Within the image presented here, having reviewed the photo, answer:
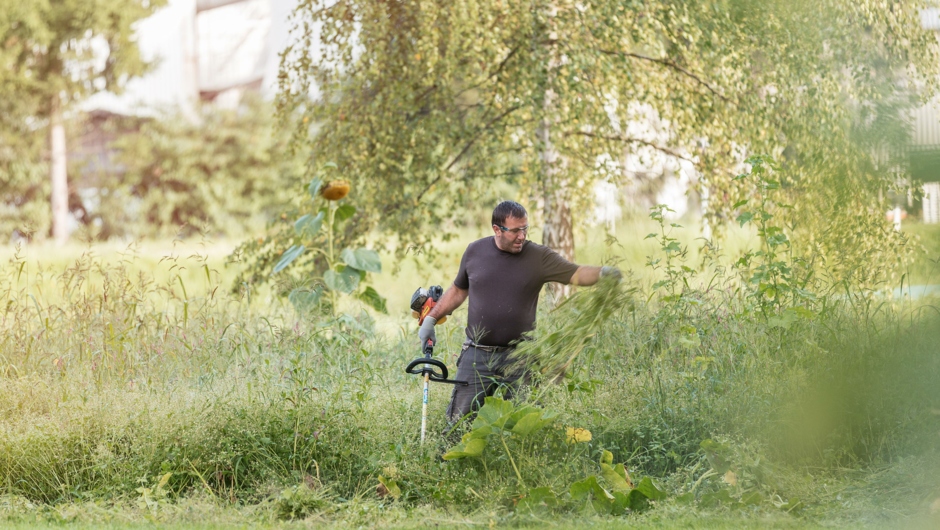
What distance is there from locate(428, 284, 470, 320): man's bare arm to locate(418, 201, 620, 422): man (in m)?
0.07

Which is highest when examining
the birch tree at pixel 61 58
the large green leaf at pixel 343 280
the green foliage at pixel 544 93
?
the birch tree at pixel 61 58

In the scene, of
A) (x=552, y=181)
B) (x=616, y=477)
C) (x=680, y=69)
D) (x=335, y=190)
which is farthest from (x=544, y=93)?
(x=616, y=477)

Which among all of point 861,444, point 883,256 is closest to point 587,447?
point 861,444

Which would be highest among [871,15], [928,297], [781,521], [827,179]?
[871,15]

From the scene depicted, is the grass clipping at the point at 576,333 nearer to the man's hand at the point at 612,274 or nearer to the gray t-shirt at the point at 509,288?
the man's hand at the point at 612,274

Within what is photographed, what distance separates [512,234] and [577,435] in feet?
3.23

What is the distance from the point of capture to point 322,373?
5.25 meters

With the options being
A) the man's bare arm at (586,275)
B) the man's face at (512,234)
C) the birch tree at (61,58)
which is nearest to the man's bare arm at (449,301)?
the man's face at (512,234)

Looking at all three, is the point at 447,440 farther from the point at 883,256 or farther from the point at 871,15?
the point at 871,15

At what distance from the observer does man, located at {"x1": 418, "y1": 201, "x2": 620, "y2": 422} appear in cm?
446

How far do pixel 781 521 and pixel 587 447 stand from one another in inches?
37.4

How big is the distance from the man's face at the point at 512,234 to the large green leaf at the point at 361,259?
252 cm

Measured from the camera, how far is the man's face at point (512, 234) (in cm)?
443

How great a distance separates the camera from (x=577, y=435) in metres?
4.20
